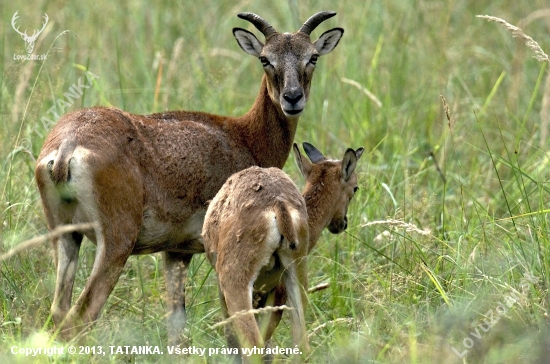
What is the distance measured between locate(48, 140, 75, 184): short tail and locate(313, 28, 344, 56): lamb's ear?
304 centimetres

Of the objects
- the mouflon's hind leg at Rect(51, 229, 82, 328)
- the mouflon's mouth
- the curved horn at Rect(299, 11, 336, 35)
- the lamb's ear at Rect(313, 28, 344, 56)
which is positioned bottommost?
the mouflon's hind leg at Rect(51, 229, 82, 328)

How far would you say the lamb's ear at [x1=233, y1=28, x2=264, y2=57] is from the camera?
8.52 m

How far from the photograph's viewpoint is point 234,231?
20.0 ft

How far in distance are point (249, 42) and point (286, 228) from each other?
3.08m

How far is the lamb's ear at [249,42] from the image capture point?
8.52 metres

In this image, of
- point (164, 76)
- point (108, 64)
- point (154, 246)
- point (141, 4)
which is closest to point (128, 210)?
point (154, 246)

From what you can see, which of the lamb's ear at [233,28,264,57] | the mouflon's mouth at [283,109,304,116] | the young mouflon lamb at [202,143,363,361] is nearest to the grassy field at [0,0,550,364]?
the young mouflon lamb at [202,143,363,361]

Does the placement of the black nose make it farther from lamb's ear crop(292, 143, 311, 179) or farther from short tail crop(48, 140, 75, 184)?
short tail crop(48, 140, 75, 184)

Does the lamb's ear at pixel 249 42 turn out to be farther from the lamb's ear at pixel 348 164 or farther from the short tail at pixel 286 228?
the short tail at pixel 286 228

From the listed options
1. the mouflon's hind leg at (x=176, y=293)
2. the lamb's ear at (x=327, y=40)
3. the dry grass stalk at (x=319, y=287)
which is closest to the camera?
the mouflon's hind leg at (x=176, y=293)

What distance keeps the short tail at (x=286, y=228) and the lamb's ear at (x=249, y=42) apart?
2.90 metres

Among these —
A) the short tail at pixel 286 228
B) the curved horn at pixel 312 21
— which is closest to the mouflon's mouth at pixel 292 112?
the curved horn at pixel 312 21

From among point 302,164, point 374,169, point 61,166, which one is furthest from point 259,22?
point 61,166

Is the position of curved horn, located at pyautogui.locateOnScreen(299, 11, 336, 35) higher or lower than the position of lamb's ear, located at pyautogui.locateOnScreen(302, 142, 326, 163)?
higher
